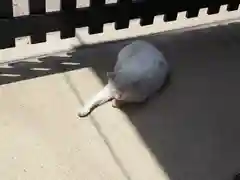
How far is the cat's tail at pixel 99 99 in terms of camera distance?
205 centimetres

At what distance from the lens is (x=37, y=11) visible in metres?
2.13

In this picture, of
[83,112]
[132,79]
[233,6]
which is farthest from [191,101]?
[233,6]

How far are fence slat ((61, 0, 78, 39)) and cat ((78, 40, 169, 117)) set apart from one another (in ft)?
0.87

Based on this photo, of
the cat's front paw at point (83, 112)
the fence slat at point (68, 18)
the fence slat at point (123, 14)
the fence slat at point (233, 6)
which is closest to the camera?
the cat's front paw at point (83, 112)

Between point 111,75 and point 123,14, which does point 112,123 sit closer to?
point 111,75

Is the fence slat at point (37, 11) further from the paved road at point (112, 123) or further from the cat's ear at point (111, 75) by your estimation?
the cat's ear at point (111, 75)

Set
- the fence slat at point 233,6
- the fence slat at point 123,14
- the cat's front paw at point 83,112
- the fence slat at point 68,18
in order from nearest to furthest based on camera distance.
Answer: the cat's front paw at point 83,112
the fence slat at point 68,18
the fence slat at point 123,14
the fence slat at point 233,6

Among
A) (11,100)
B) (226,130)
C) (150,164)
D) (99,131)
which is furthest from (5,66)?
(226,130)

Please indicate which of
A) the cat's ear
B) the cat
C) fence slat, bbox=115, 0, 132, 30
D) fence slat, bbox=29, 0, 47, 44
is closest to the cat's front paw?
the cat

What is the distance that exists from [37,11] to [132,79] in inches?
19.4

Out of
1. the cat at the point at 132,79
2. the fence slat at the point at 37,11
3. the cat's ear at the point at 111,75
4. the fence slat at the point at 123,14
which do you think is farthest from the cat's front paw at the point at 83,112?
the fence slat at the point at 123,14

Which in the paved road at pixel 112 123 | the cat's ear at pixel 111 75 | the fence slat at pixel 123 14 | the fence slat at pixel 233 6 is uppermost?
the fence slat at pixel 123 14

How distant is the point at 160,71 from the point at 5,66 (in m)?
0.67

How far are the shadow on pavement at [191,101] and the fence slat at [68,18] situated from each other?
0.11m
